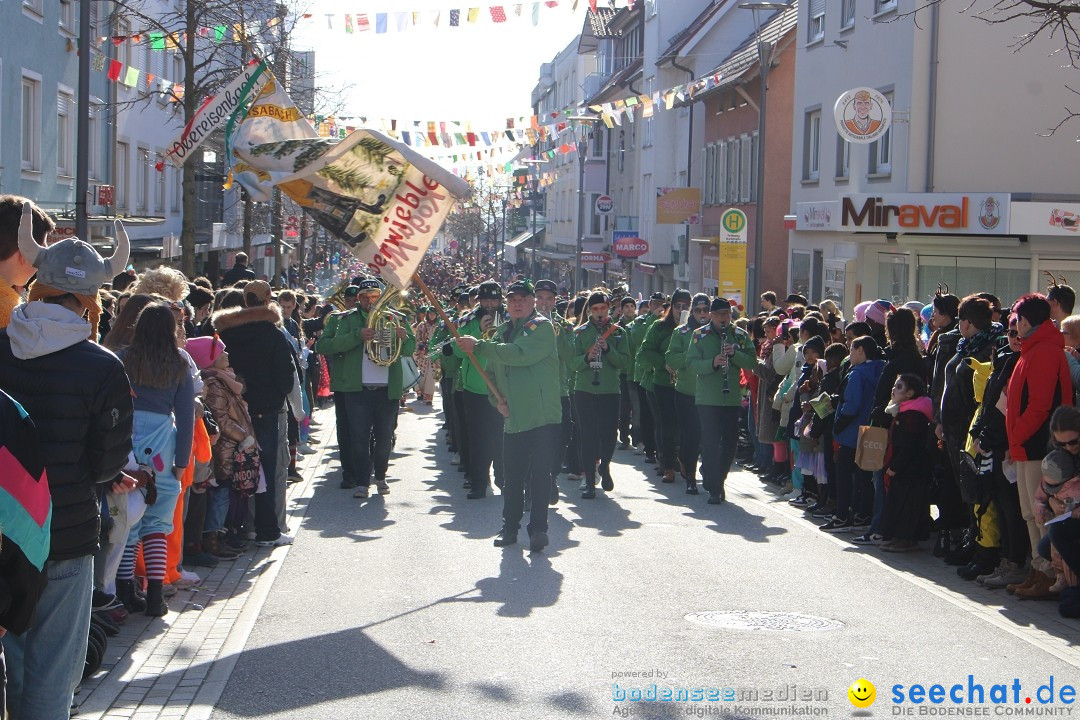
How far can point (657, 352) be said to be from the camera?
1512cm

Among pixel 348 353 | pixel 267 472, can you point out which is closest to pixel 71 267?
pixel 267 472

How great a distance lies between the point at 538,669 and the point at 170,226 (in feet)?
111

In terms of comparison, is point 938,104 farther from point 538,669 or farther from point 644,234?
point 644,234

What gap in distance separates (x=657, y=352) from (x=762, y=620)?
7.30m

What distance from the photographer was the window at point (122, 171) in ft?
105

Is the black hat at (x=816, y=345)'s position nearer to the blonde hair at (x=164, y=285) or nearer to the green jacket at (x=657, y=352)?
the green jacket at (x=657, y=352)

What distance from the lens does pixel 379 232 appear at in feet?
30.4

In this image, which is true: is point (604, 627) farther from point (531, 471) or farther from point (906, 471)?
point (906, 471)

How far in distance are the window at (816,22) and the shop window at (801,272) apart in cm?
434

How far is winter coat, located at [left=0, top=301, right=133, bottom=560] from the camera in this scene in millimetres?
4957

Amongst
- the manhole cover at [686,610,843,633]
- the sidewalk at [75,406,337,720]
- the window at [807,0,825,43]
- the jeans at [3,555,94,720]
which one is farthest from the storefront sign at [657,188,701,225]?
the jeans at [3,555,94,720]

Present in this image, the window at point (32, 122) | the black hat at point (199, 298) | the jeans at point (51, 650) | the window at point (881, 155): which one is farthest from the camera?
the window at point (881, 155)

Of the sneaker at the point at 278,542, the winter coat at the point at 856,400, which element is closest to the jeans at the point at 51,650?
the sneaker at the point at 278,542

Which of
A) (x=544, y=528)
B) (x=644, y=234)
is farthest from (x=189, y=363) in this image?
(x=644, y=234)
